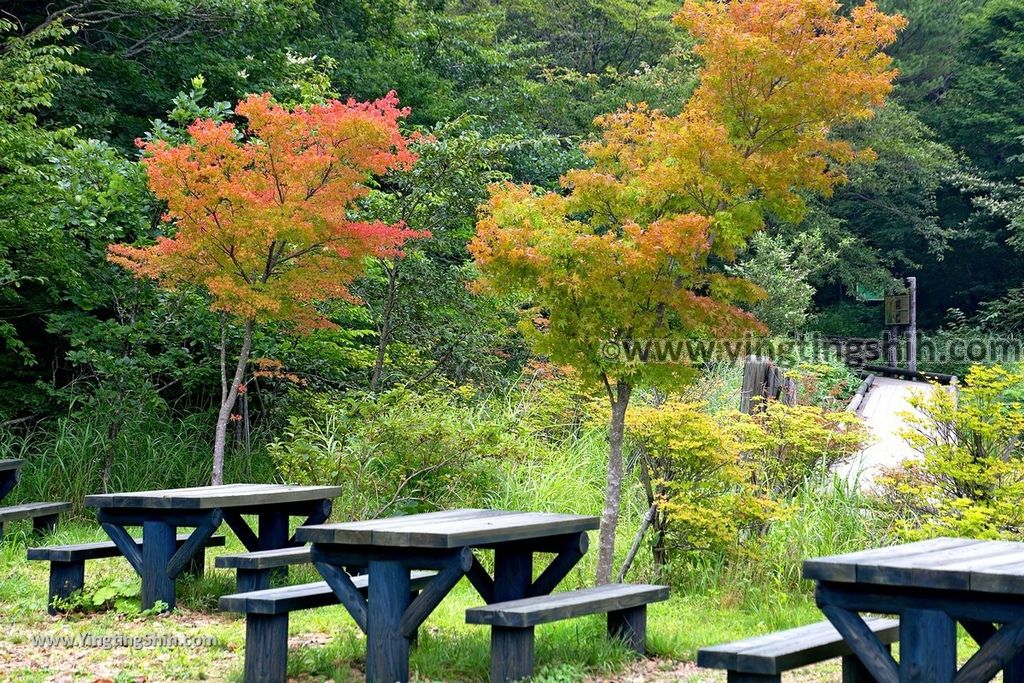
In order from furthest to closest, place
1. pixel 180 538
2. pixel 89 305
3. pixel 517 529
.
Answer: pixel 89 305 < pixel 180 538 < pixel 517 529

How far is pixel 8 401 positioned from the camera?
11.5 meters

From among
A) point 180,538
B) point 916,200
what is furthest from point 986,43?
point 180,538

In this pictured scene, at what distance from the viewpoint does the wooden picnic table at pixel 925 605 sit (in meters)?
3.37

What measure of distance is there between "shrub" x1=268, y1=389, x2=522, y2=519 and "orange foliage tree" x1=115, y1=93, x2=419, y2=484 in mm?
958

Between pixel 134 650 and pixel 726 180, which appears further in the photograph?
pixel 726 180

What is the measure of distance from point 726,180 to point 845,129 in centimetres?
2119

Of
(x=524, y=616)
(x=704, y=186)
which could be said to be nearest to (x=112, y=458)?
(x=704, y=186)

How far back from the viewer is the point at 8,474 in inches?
332

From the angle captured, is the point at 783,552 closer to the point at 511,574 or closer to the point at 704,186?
the point at 704,186

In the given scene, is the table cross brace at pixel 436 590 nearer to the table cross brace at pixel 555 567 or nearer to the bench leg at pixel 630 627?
the table cross brace at pixel 555 567

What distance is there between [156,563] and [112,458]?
4716 mm

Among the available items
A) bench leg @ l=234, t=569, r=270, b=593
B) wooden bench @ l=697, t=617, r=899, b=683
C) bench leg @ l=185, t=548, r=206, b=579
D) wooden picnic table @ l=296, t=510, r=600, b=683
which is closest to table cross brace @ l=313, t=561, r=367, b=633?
wooden picnic table @ l=296, t=510, r=600, b=683

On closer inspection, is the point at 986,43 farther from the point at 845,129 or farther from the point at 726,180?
the point at 726,180

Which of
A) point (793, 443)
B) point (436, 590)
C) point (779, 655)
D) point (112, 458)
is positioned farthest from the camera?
point (112, 458)
